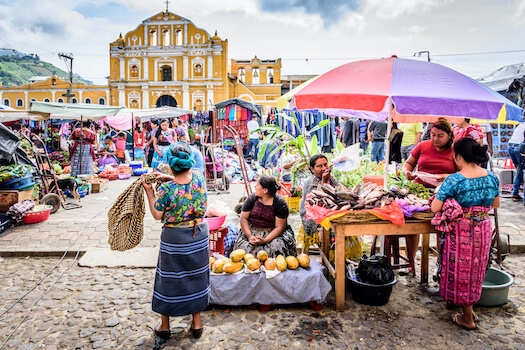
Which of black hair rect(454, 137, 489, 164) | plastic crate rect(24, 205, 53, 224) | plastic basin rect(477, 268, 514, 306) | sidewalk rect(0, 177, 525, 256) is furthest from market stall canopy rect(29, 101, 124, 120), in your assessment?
plastic basin rect(477, 268, 514, 306)

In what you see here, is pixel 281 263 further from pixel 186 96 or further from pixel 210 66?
pixel 186 96

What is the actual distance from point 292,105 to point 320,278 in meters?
1.82

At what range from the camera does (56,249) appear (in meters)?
5.00

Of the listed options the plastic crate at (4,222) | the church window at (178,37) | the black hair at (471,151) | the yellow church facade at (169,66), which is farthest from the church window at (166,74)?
the black hair at (471,151)

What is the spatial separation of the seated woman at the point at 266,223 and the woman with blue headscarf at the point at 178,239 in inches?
41.0

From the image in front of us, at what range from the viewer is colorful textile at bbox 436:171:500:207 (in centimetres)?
300

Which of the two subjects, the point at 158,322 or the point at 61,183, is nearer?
the point at 158,322

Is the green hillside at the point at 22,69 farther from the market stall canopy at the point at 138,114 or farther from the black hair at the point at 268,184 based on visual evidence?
the black hair at the point at 268,184

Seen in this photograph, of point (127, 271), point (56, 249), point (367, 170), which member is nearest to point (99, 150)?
point (56, 249)

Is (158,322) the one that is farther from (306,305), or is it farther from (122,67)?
(122,67)

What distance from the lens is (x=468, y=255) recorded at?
3111 mm

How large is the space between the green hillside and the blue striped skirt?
86158mm

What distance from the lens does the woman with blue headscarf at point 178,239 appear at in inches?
112

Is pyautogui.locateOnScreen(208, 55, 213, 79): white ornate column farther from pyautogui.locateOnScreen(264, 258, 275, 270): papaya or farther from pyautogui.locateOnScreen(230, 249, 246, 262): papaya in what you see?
pyautogui.locateOnScreen(264, 258, 275, 270): papaya
